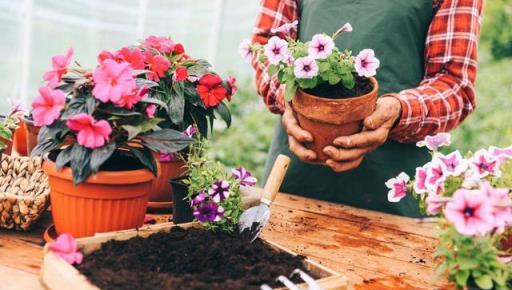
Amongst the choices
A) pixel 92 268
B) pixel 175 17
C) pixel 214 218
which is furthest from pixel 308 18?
pixel 175 17

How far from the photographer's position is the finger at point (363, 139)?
193 centimetres

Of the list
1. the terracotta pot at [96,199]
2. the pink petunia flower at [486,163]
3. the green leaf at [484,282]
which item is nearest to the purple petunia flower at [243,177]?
the terracotta pot at [96,199]

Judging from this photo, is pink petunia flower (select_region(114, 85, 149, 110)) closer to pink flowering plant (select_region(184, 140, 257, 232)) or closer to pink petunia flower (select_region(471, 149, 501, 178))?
pink flowering plant (select_region(184, 140, 257, 232))

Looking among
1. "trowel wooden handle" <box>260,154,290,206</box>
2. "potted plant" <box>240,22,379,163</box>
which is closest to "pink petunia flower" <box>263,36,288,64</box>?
"potted plant" <box>240,22,379,163</box>

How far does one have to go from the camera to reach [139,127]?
1528mm

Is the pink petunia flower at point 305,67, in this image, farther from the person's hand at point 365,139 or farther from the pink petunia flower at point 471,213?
the pink petunia flower at point 471,213

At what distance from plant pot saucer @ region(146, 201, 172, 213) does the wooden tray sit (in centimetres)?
41

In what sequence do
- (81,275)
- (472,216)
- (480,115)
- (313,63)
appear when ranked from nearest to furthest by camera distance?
(472,216) < (81,275) < (313,63) < (480,115)

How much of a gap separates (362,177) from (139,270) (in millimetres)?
1300

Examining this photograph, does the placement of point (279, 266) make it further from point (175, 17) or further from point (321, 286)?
point (175, 17)

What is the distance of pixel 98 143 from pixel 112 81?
0.15m

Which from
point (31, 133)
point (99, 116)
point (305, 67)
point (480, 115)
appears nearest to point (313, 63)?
point (305, 67)

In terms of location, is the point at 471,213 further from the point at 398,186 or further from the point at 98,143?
the point at 98,143

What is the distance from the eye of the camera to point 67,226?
159 centimetres
